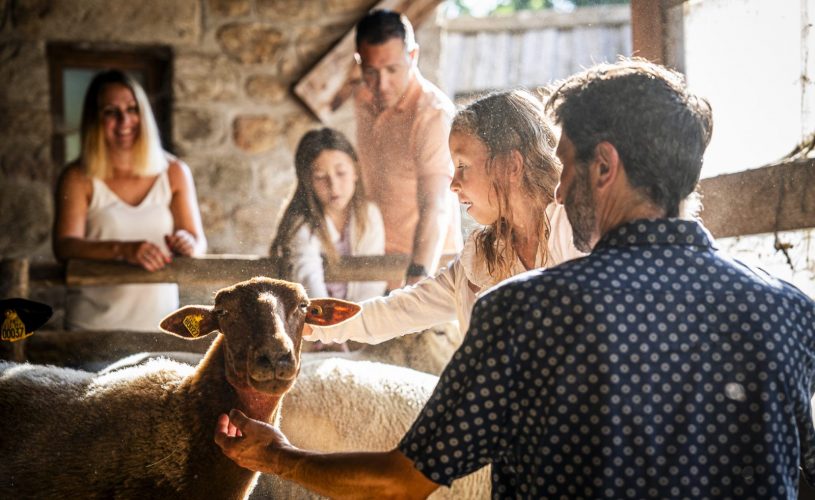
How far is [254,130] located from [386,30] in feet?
6.60

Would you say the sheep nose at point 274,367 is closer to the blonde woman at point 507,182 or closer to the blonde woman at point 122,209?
the blonde woman at point 507,182

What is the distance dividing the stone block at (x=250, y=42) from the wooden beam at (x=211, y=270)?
2514mm

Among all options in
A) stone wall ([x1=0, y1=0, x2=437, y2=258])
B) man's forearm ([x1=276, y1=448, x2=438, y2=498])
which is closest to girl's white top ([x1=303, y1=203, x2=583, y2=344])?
man's forearm ([x1=276, y1=448, x2=438, y2=498])

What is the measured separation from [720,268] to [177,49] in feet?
15.1

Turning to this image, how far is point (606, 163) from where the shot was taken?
1.88 m

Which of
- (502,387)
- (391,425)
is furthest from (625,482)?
(391,425)

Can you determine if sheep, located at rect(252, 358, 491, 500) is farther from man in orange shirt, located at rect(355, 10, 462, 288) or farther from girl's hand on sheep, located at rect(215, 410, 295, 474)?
girl's hand on sheep, located at rect(215, 410, 295, 474)

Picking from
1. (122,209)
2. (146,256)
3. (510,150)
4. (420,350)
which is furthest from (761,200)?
(122,209)

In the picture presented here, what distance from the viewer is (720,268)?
1.80 meters

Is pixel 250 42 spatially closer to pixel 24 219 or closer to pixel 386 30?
pixel 24 219

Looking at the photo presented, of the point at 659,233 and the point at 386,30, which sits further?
the point at 386,30

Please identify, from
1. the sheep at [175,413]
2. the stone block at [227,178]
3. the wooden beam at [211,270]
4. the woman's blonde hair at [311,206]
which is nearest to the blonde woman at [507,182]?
the sheep at [175,413]

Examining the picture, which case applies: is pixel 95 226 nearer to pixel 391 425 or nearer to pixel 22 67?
pixel 391 425

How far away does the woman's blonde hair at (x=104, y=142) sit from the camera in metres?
4.35
